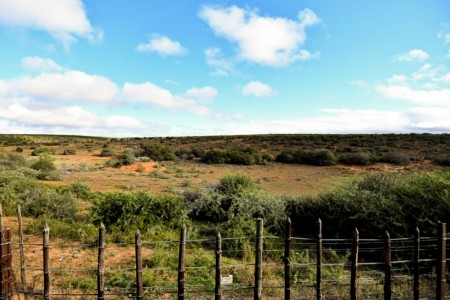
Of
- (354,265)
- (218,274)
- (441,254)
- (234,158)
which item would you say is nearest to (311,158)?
(234,158)

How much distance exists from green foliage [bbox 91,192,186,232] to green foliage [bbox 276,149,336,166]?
23922 mm

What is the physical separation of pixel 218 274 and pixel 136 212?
5759mm

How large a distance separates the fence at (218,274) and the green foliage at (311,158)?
952 inches

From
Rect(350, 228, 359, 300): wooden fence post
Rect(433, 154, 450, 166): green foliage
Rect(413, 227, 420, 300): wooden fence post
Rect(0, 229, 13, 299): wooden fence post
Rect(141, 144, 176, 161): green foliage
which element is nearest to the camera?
Rect(0, 229, 13, 299): wooden fence post

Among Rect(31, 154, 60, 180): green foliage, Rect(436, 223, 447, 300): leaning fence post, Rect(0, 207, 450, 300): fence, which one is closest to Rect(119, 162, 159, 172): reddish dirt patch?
Rect(31, 154, 60, 180): green foliage

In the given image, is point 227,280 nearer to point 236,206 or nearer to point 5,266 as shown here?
point 5,266

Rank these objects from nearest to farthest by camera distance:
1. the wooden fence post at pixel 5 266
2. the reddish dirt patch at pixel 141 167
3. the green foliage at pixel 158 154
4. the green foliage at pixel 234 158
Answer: the wooden fence post at pixel 5 266 → the reddish dirt patch at pixel 141 167 → the green foliage at pixel 234 158 → the green foliage at pixel 158 154

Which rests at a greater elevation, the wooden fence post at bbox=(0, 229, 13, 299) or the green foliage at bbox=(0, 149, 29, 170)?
the green foliage at bbox=(0, 149, 29, 170)

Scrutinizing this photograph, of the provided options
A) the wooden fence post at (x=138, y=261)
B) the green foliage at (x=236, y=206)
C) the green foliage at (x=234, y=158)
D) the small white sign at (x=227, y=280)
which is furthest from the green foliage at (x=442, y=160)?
the wooden fence post at (x=138, y=261)

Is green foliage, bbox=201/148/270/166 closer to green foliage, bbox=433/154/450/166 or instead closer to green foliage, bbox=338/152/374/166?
green foliage, bbox=338/152/374/166

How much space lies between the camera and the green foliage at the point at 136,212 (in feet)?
34.2

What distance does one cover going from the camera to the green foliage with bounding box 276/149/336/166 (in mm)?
33000

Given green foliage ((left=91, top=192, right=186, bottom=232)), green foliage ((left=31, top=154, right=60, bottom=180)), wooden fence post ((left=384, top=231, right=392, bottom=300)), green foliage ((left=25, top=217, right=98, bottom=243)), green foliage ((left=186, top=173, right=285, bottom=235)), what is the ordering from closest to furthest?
wooden fence post ((left=384, top=231, right=392, bottom=300)) → green foliage ((left=25, top=217, right=98, bottom=243)) → green foliage ((left=91, top=192, right=186, bottom=232)) → green foliage ((left=186, top=173, right=285, bottom=235)) → green foliage ((left=31, top=154, right=60, bottom=180))

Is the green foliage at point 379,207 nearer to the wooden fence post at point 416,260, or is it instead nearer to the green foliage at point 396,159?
the wooden fence post at point 416,260
